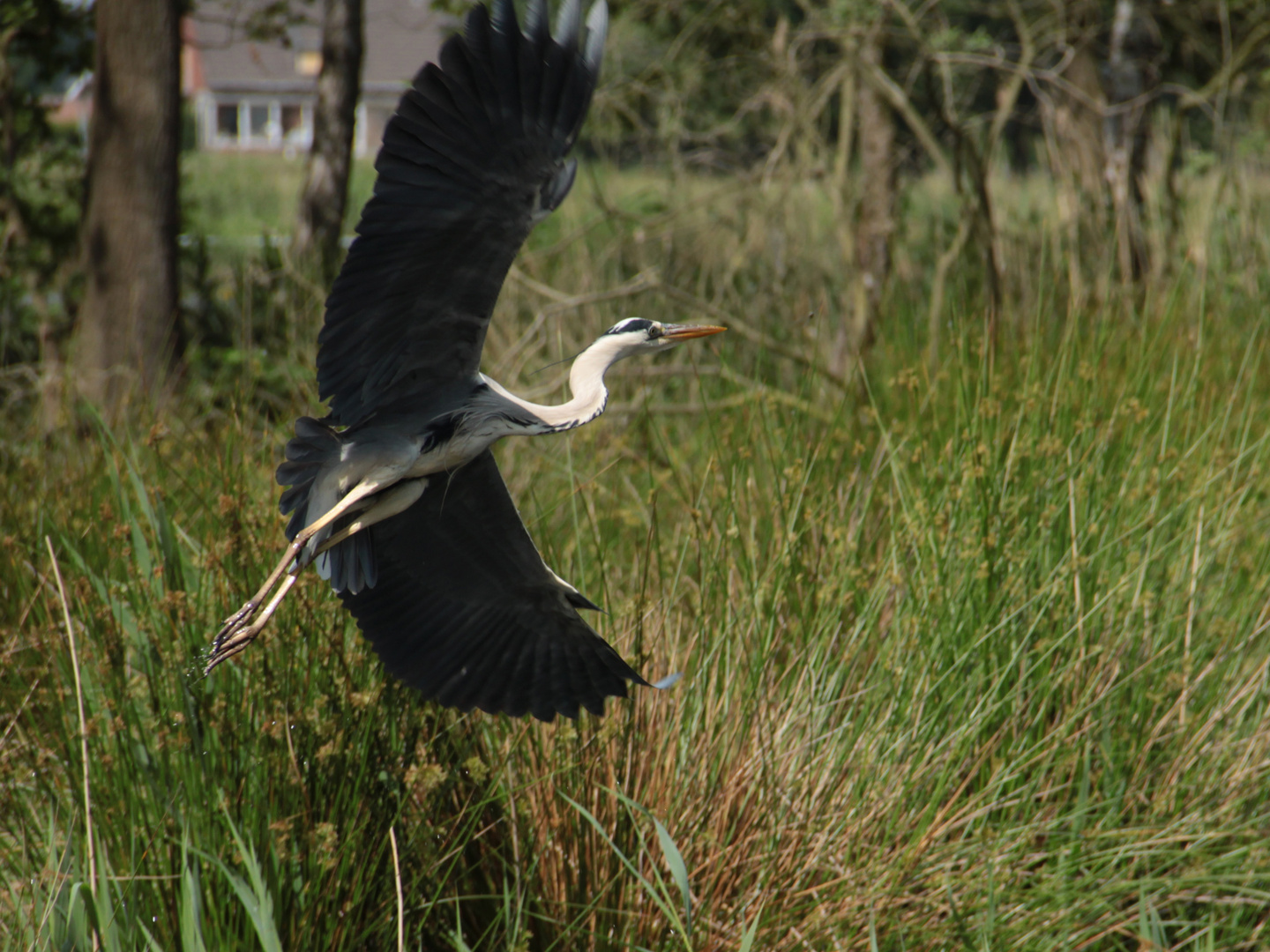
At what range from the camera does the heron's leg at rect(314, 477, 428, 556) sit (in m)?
2.46

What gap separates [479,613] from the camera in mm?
2641

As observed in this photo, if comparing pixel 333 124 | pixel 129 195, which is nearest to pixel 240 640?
pixel 129 195

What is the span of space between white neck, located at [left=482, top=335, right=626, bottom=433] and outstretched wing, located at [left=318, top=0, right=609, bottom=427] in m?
0.21

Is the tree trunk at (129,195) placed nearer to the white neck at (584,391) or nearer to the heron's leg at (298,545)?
the heron's leg at (298,545)

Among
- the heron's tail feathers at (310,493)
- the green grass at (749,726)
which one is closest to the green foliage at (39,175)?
the green grass at (749,726)

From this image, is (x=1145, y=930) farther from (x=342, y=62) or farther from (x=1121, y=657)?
(x=342, y=62)

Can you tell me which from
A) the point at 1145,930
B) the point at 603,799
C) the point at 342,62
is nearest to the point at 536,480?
the point at 603,799

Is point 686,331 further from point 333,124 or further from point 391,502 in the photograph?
point 333,124

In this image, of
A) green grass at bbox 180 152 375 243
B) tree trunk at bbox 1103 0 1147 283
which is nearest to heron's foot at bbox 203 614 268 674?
tree trunk at bbox 1103 0 1147 283

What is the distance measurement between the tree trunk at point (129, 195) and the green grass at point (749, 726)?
2348 millimetres

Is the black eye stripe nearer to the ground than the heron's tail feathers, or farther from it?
farther from it

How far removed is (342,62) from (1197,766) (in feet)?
20.9

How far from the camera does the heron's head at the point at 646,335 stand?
8.52ft

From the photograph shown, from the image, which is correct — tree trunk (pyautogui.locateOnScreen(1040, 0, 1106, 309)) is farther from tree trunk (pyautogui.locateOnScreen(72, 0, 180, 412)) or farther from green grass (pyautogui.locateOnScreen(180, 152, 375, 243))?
green grass (pyautogui.locateOnScreen(180, 152, 375, 243))
